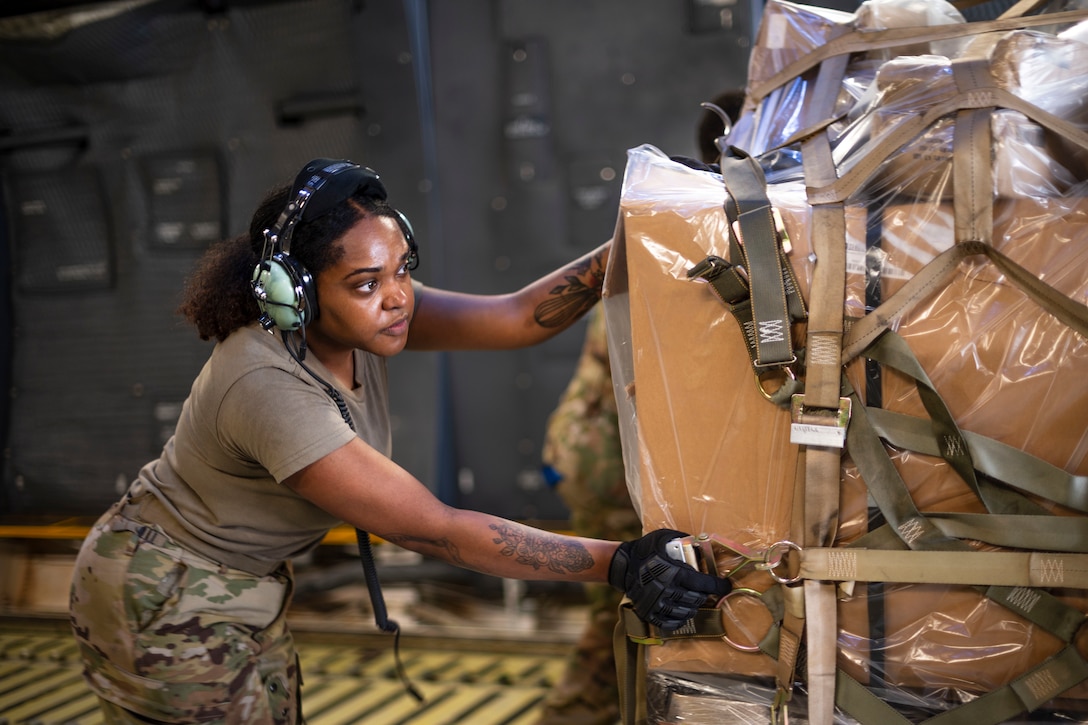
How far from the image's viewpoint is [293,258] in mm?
1766

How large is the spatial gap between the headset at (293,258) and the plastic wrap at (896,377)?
56cm

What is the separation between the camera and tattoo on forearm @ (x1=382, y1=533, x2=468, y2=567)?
1692 mm

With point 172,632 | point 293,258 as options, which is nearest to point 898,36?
point 293,258

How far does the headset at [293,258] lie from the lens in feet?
5.66

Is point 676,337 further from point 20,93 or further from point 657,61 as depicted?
point 20,93

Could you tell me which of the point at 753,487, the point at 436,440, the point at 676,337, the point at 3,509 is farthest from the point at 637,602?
the point at 3,509

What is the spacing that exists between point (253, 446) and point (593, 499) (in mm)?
1560

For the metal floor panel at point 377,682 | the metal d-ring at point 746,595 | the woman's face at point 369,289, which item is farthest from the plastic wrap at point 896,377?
the metal floor panel at point 377,682

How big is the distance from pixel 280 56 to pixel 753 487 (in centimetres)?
348

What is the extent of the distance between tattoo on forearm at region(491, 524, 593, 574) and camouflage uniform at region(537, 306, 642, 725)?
1381 millimetres

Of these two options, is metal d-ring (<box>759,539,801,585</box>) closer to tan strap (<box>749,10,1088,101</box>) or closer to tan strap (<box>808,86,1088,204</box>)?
tan strap (<box>808,86,1088,204</box>)

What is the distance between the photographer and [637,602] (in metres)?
1.52

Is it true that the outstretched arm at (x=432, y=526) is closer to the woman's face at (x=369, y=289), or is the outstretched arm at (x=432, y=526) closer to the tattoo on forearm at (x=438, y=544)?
the tattoo on forearm at (x=438, y=544)

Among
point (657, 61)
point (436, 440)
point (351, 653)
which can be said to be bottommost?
point (351, 653)
